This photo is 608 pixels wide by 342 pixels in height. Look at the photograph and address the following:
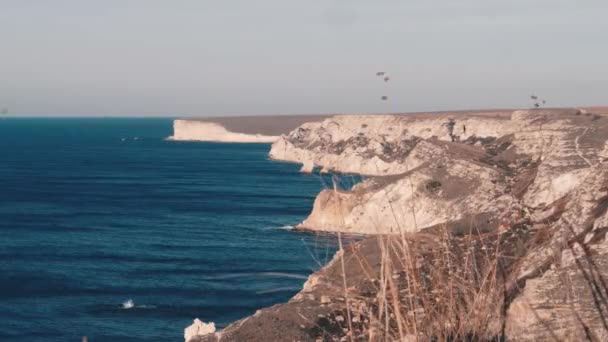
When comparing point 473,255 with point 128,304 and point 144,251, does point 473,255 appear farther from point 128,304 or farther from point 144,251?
point 144,251

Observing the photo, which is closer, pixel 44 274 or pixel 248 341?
pixel 248 341

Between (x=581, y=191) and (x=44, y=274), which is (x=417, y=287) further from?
(x=44, y=274)

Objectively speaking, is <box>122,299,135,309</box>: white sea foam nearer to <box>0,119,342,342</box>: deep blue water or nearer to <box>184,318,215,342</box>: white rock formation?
<box>0,119,342,342</box>: deep blue water

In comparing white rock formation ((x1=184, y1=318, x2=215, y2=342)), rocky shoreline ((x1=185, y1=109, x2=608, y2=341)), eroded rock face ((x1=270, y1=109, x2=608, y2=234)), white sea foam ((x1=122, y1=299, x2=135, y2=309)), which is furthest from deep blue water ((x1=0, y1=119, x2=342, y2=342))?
white rock formation ((x1=184, y1=318, x2=215, y2=342))

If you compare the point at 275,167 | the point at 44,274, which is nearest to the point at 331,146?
the point at 275,167

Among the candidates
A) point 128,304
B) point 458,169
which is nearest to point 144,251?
point 128,304

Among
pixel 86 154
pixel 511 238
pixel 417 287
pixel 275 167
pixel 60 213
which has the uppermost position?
pixel 86 154

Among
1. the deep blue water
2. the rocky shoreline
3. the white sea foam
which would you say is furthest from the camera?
the white sea foam
